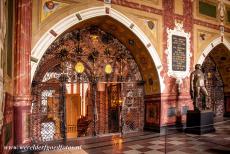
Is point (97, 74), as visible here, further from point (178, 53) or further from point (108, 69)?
point (178, 53)

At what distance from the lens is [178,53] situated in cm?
852

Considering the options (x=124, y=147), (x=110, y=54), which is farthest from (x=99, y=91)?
(x=124, y=147)

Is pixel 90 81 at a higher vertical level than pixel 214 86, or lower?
higher

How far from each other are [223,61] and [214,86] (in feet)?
3.91

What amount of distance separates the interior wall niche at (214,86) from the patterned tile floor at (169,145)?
4.12 metres

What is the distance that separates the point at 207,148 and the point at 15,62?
15.3ft

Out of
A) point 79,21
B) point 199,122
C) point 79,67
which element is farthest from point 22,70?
point 199,122

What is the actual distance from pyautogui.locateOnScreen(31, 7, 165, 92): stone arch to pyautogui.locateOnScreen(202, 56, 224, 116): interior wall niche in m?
4.11

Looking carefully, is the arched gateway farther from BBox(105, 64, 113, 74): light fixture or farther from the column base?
the column base

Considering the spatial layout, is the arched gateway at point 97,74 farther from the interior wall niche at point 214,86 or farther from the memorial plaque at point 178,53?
the interior wall niche at point 214,86

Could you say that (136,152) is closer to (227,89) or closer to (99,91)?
(99,91)

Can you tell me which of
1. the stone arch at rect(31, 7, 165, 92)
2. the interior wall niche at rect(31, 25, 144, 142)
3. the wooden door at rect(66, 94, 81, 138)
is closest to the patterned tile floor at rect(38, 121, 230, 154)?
the interior wall niche at rect(31, 25, 144, 142)

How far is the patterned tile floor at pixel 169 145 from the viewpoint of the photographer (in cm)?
552

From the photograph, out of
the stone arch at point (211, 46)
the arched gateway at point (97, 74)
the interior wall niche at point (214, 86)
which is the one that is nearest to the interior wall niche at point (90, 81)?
the arched gateway at point (97, 74)
